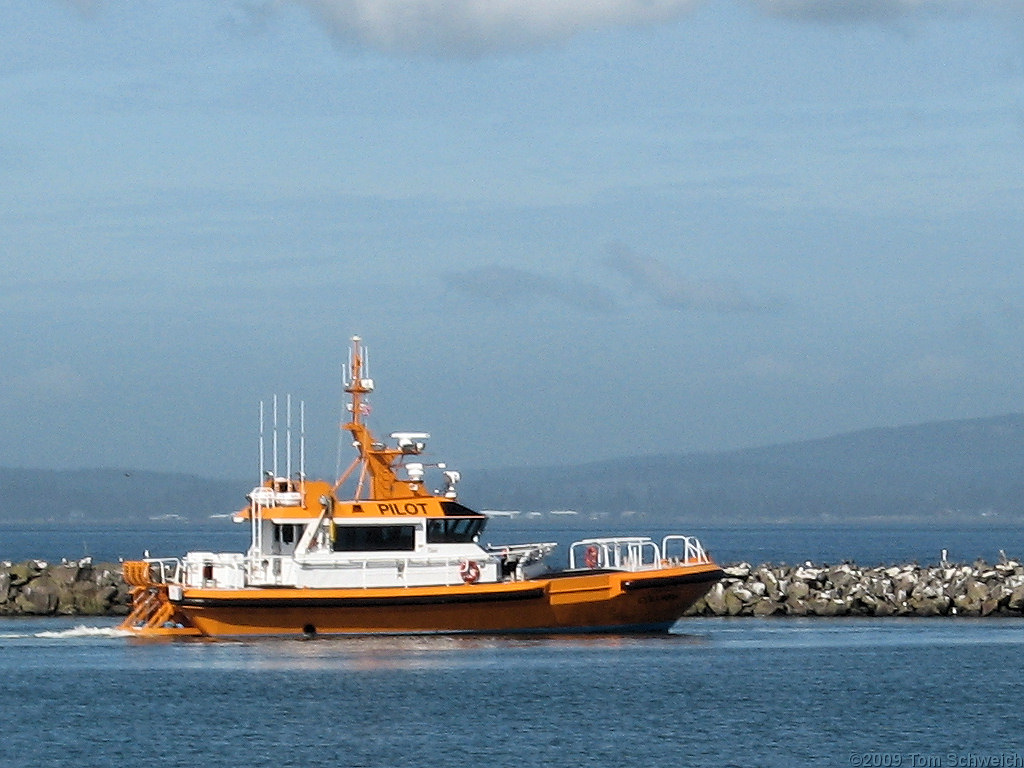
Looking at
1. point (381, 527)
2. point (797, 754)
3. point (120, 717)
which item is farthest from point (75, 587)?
point (797, 754)

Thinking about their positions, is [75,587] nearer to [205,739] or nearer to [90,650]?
[90,650]

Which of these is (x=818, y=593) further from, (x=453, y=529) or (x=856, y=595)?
(x=453, y=529)

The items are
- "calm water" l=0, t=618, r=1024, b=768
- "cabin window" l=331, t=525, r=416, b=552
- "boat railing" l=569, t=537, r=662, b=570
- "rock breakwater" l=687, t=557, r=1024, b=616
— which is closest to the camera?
"calm water" l=0, t=618, r=1024, b=768

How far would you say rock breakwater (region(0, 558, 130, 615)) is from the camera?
4959 centimetres

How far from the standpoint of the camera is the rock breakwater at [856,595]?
155 ft

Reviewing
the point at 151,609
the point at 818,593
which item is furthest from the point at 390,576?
the point at 818,593

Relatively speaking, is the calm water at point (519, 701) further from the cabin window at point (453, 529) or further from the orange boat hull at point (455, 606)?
the cabin window at point (453, 529)

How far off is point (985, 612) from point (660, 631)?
1028 cm

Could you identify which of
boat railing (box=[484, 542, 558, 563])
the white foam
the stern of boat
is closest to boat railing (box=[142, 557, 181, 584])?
the stern of boat

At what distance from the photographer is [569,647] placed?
3834cm

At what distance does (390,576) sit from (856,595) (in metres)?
13.6

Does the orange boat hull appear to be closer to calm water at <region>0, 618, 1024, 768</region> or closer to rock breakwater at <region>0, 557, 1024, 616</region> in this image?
calm water at <region>0, 618, 1024, 768</region>

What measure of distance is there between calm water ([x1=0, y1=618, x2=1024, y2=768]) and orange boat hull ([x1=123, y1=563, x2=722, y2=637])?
37 cm

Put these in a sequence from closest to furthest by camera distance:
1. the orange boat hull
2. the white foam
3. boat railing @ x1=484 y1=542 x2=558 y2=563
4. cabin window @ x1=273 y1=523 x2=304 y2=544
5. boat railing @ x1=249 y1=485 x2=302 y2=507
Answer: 1. the orange boat hull
2. cabin window @ x1=273 y1=523 x2=304 y2=544
3. boat railing @ x1=249 y1=485 x2=302 y2=507
4. boat railing @ x1=484 y1=542 x2=558 y2=563
5. the white foam
